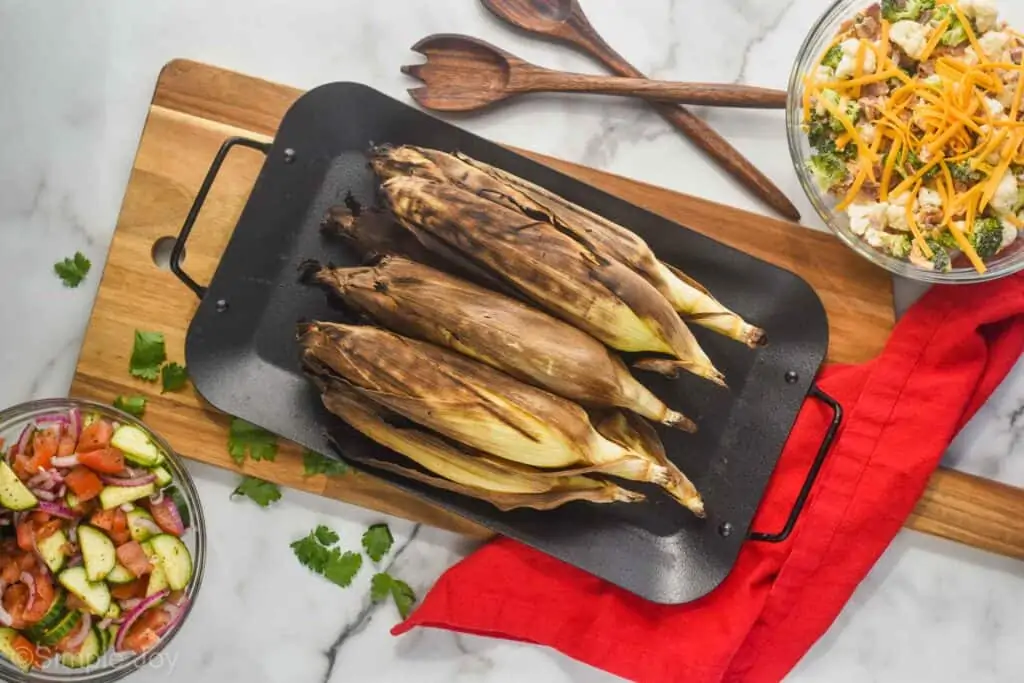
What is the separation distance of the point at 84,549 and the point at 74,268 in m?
0.39

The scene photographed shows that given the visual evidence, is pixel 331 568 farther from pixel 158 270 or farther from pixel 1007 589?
pixel 1007 589

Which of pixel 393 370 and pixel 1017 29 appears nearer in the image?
pixel 393 370

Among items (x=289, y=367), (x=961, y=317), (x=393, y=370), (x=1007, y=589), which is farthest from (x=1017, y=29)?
(x=289, y=367)

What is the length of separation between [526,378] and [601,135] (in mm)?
368

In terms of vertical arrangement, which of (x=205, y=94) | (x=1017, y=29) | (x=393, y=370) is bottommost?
(x=393, y=370)

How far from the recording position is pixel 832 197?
117cm

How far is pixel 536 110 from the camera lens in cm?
128

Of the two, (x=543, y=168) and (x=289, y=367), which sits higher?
(x=543, y=168)

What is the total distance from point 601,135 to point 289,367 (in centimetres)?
51

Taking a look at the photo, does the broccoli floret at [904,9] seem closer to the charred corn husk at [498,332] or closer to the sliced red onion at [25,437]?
the charred corn husk at [498,332]

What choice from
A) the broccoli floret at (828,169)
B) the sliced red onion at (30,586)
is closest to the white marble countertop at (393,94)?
the broccoli floret at (828,169)

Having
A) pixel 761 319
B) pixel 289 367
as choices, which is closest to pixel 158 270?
pixel 289 367

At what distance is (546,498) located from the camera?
1.14 metres

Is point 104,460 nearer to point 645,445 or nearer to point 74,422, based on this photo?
point 74,422
